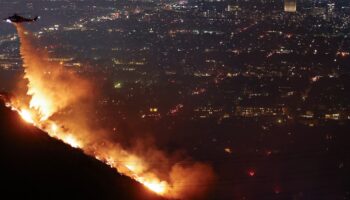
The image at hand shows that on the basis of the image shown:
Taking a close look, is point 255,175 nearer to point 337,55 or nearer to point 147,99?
point 147,99

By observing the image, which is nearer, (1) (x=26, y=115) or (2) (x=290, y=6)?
(1) (x=26, y=115)

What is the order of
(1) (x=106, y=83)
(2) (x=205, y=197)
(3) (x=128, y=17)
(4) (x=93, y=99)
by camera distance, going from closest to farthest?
1. (2) (x=205, y=197)
2. (4) (x=93, y=99)
3. (1) (x=106, y=83)
4. (3) (x=128, y=17)

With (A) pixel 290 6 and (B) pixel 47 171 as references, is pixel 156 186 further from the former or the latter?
(A) pixel 290 6

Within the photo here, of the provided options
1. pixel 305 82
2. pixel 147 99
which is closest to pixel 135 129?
pixel 147 99

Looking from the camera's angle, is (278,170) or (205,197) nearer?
(205,197)

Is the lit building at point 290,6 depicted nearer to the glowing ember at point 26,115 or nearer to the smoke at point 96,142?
the smoke at point 96,142

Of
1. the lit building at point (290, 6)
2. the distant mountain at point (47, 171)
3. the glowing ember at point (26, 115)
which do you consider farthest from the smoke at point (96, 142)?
the lit building at point (290, 6)

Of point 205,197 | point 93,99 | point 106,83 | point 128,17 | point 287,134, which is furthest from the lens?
point 128,17

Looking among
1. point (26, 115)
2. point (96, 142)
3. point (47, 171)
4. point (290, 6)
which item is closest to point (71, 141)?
point (26, 115)
